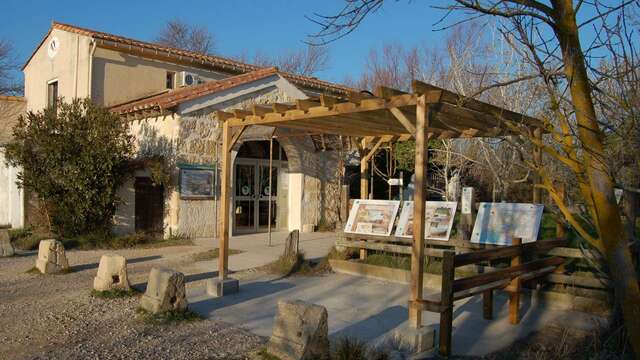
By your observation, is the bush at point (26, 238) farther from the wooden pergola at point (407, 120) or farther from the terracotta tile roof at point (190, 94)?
the wooden pergola at point (407, 120)

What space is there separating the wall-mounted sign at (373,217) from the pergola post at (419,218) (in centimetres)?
385

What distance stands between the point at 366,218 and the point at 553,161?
455 centimetres

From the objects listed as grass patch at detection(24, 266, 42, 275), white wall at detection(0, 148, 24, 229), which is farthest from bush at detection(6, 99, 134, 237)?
grass patch at detection(24, 266, 42, 275)

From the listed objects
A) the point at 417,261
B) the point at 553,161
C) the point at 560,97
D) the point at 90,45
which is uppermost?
the point at 90,45

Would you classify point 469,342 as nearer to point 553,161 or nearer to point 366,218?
point 553,161

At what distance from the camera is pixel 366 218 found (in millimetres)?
9633

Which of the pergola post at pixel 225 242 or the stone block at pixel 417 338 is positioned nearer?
the stone block at pixel 417 338

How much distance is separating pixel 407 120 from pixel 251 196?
1029cm

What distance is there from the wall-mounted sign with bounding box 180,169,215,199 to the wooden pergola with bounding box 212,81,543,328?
5.19 meters

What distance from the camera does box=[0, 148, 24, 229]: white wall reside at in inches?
569

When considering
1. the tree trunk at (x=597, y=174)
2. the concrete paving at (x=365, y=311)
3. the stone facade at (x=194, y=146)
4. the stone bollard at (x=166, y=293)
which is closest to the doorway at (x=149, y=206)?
the stone facade at (x=194, y=146)

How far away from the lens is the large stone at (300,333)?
4.60 meters

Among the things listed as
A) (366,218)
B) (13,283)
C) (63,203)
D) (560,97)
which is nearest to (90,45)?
(63,203)

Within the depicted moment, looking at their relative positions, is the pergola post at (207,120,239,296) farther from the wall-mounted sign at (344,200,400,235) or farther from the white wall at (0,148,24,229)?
the white wall at (0,148,24,229)
